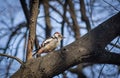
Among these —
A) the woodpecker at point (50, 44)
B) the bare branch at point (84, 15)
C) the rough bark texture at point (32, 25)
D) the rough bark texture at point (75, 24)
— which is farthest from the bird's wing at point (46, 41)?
the rough bark texture at point (32, 25)

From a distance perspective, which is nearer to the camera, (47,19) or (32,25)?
(32,25)

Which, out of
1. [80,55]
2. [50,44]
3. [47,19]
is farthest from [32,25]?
[47,19]

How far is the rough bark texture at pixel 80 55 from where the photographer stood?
118 inches

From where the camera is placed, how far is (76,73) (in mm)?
4820

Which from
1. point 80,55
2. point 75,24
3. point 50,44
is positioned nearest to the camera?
point 80,55

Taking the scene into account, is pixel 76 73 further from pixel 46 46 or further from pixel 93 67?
pixel 46 46

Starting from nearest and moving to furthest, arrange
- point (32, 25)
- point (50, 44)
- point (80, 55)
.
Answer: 1. point (80, 55)
2. point (32, 25)
3. point (50, 44)

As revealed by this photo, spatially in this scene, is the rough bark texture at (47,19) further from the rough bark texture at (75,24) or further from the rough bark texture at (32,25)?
the rough bark texture at (32,25)

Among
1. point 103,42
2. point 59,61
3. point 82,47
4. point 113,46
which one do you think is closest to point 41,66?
point 59,61

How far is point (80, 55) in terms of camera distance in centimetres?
301

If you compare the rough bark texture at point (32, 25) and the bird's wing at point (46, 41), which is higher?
the bird's wing at point (46, 41)

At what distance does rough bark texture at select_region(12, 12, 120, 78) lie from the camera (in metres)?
3.01

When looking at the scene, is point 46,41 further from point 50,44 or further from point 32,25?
point 32,25

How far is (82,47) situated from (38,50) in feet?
6.26
